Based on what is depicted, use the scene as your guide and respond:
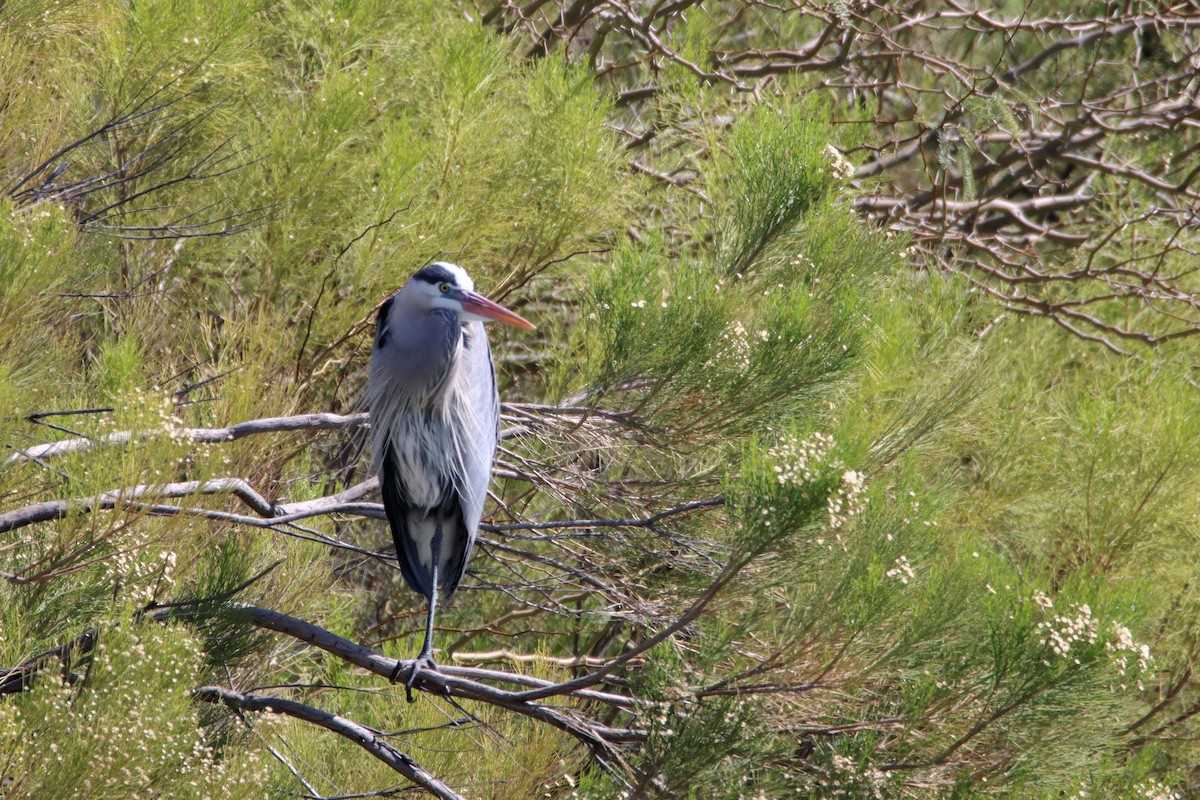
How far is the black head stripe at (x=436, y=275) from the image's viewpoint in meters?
2.12

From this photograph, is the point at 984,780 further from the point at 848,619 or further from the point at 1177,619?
the point at 1177,619

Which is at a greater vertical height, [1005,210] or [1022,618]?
[1005,210]

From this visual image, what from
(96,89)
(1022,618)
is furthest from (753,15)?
(1022,618)

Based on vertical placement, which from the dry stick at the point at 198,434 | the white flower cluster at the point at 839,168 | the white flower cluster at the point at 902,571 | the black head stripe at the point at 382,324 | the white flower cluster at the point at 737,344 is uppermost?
the white flower cluster at the point at 839,168

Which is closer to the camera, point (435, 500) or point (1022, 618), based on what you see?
point (1022, 618)

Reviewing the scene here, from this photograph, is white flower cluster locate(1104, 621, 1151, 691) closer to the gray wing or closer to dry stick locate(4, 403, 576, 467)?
dry stick locate(4, 403, 576, 467)

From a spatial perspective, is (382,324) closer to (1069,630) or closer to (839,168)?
(839,168)

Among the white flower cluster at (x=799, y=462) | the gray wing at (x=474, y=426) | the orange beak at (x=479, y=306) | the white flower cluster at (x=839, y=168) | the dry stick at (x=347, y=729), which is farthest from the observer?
the gray wing at (x=474, y=426)

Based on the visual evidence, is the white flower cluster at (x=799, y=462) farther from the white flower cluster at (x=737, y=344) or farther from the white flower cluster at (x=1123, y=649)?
the white flower cluster at (x=1123, y=649)

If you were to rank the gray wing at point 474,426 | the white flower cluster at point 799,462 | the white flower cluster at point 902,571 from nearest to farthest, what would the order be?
the white flower cluster at point 799,462 < the white flower cluster at point 902,571 < the gray wing at point 474,426

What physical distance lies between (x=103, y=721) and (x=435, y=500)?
3.31 feet

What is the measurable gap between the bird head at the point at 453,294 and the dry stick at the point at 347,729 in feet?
2.34

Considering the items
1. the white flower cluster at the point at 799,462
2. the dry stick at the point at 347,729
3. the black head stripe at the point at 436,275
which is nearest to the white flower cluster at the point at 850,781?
the white flower cluster at the point at 799,462

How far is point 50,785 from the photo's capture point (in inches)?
51.2
